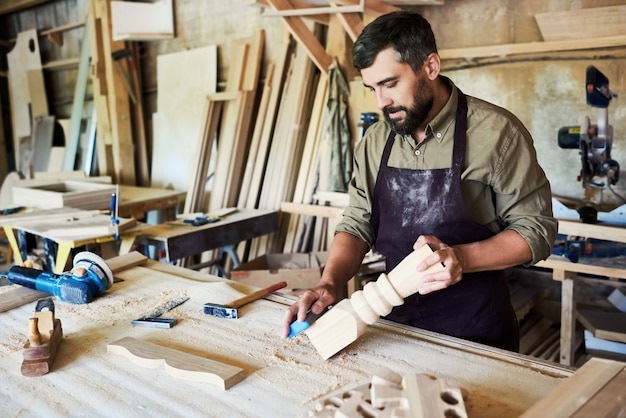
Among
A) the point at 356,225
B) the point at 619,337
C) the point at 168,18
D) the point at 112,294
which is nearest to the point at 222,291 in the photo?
the point at 112,294

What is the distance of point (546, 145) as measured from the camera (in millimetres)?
3633

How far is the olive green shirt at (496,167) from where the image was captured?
71.1 inches

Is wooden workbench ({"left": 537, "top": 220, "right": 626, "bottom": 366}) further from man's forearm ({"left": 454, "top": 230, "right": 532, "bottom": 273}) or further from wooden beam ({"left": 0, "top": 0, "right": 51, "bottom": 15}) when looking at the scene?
wooden beam ({"left": 0, "top": 0, "right": 51, "bottom": 15})

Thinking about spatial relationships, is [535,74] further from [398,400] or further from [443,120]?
[398,400]

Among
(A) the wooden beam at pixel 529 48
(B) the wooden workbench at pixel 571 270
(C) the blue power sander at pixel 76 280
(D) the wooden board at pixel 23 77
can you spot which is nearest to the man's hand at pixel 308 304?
(C) the blue power sander at pixel 76 280

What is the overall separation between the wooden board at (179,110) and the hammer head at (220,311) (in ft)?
11.7

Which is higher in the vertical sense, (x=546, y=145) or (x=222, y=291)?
(x=546, y=145)

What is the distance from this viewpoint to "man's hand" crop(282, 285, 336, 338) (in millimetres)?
1596

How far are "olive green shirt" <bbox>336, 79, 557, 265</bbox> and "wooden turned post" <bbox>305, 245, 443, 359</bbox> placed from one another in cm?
51

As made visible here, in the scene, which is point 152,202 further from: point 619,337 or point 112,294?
point 619,337

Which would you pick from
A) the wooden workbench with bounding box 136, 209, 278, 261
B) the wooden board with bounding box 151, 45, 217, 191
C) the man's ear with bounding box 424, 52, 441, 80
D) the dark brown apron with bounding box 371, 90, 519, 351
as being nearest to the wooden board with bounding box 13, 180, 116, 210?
the wooden workbench with bounding box 136, 209, 278, 261

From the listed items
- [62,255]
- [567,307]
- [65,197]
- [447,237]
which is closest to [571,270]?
[567,307]

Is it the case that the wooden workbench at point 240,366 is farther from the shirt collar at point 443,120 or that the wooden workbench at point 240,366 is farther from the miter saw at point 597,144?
the miter saw at point 597,144

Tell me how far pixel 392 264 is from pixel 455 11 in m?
2.56
